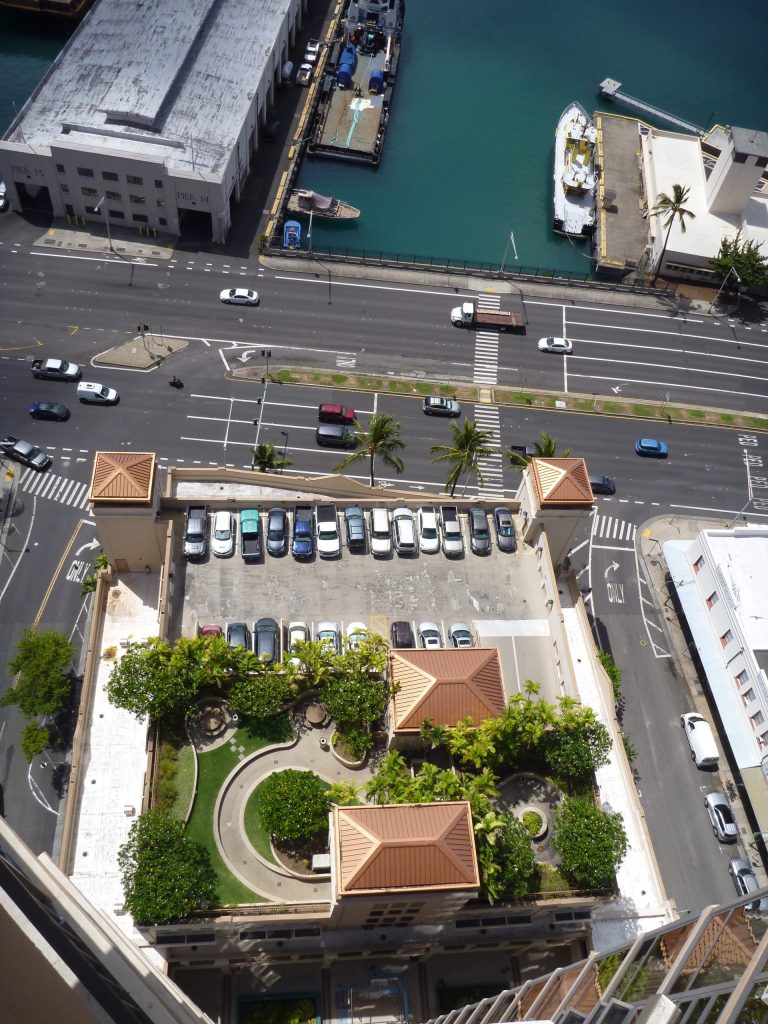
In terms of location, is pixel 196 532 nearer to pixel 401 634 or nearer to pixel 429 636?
pixel 401 634

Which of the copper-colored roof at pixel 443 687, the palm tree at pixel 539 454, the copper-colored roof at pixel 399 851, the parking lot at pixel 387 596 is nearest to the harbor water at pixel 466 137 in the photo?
the palm tree at pixel 539 454

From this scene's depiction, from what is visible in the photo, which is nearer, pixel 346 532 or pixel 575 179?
pixel 346 532

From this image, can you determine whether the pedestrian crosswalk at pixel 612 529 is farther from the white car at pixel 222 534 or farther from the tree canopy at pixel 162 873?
the tree canopy at pixel 162 873

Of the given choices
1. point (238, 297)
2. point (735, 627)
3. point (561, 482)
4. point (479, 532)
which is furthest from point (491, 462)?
→ point (238, 297)

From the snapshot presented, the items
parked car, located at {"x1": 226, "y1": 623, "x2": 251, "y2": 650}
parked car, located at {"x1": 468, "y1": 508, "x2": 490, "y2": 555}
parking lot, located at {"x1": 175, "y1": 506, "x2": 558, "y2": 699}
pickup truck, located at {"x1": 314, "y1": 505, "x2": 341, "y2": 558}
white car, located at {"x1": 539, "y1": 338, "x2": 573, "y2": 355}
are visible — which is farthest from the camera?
white car, located at {"x1": 539, "y1": 338, "x2": 573, "y2": 355}

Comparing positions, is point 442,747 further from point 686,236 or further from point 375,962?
point 686,236

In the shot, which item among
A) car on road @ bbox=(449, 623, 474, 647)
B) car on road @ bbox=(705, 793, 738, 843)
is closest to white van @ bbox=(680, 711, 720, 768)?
car on road @ bbox=(705, 793, 738, 843)

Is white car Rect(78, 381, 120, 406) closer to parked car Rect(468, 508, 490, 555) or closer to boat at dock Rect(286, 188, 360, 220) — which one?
boat at dock Rect(286, 188, 360, 220)
